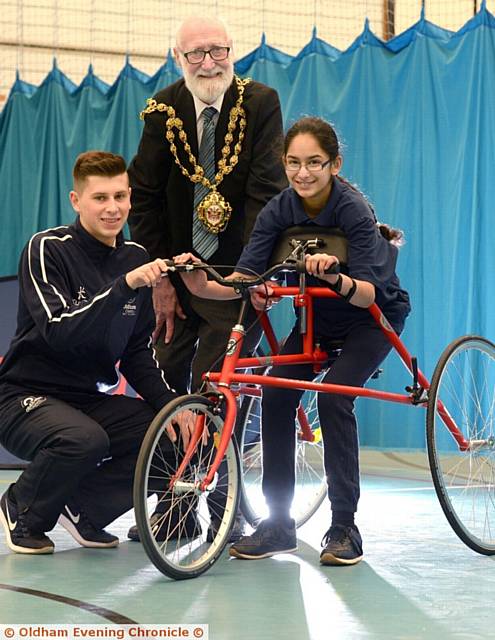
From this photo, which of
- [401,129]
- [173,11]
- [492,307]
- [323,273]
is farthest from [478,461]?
[173,11]

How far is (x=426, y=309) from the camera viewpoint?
5.24 metres

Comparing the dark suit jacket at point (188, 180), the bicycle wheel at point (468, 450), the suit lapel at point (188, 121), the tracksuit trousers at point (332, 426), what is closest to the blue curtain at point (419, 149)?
the bicycle wheel at point (468, 450)

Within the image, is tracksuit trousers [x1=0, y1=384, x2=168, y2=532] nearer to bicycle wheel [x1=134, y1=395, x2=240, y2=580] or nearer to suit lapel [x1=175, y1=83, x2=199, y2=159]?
bicycle wheel [x1=134, y1=395, x2=240, y2=580]

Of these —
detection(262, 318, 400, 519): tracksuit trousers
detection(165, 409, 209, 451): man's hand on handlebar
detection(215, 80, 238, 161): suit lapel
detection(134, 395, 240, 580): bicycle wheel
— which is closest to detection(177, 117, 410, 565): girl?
detection(262, 318, 400, 519): tracksuit trousers

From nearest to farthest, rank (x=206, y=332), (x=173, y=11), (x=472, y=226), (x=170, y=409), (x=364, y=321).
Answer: (x=170, y=409), (x=364, y=321), (x=206, y=332), (x=472, y=226), (x=173, y=11)

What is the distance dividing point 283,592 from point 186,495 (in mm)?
345

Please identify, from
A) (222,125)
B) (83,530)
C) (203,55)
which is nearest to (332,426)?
(83,530)

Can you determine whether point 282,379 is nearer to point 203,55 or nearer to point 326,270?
point 326,270

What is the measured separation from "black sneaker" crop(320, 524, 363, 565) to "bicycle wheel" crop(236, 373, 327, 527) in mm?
497

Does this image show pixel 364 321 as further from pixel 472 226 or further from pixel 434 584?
pixel 472 226

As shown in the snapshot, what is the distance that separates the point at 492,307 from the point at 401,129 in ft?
3.33

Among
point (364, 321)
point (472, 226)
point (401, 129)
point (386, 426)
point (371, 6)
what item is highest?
point (371, 6)

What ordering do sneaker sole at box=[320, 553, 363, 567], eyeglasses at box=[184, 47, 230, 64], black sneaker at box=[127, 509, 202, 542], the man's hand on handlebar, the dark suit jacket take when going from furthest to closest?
the dark suit jacket, eyeglasses at box=[184, 47, 230, 64], black sneaker at box=[127, 509, 202, 542], sneaker sole at box=[320, 553, 363, 567], the man's hand on handlebar

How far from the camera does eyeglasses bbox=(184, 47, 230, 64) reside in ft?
9.93
